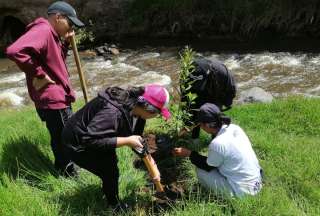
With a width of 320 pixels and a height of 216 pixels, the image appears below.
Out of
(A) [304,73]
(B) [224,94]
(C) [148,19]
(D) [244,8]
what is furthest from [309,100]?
(C) [148,19]

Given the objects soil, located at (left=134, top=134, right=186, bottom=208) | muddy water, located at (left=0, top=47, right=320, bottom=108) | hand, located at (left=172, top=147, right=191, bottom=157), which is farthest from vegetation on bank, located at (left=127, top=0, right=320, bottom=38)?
hand, located at (left=172, top=147, right=191, bottom=157)

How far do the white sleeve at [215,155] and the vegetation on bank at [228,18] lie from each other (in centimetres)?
1018

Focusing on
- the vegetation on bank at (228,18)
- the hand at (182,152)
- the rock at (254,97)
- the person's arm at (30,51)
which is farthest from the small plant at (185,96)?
the vegetation on bank at (228,18)

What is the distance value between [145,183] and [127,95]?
1.34m

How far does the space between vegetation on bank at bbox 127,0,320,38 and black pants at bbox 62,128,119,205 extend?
10634mm

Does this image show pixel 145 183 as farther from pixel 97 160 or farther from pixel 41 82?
pixel 41 82

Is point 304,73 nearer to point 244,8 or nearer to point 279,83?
point 279,83

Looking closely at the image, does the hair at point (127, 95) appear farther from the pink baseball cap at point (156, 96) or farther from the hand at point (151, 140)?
the hand at point (151, 140)

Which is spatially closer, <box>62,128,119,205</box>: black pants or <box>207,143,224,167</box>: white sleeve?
<box>62,128,119,205</box>: black pants

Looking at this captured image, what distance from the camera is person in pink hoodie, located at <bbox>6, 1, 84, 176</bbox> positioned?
15.0ft

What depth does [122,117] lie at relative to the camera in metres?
4.06

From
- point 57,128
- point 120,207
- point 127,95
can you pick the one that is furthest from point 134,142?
point 57,128

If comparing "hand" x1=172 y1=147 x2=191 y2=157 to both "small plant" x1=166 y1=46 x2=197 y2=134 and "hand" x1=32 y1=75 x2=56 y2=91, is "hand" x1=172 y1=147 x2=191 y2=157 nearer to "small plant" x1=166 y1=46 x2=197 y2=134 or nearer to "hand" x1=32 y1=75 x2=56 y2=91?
"small plant" x1=166 y1=46 x2=197 y2=134

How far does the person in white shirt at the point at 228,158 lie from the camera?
14.5 feet
